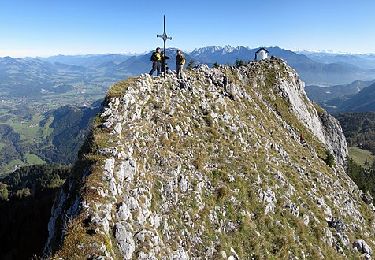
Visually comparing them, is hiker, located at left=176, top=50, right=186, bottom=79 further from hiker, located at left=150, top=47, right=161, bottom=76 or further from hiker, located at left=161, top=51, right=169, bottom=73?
hiker, located at left=150, top=47, right=161, bottom=76

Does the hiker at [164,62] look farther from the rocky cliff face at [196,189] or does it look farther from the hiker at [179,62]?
the hiker at [179,62]

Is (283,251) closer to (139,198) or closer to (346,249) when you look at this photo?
(346,249)

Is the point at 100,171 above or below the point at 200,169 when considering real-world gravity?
above

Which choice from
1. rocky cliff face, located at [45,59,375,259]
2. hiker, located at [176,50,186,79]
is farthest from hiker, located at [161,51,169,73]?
hiker, located at [176,50,186,79]

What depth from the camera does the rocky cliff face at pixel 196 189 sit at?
2683cm

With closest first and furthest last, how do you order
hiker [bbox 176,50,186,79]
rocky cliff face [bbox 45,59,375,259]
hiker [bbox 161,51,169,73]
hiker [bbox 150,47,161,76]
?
1. rocky cliff face [bbox 45,59,375,259]
2. hiker [bbox 150,47,161,76]
3. hiker [bbox 161,51,169,73]
4. hiker [bbox 176,50,186,79]

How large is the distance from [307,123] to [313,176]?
35567mm

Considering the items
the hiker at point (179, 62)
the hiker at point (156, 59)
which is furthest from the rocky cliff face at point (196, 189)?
the hiker at point (156, 59)

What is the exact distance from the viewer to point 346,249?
4622cm

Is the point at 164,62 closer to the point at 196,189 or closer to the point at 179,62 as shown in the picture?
the point at 179,62

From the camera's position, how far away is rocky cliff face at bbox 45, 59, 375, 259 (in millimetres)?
26828

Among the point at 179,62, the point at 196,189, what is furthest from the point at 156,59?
the point at 196,189

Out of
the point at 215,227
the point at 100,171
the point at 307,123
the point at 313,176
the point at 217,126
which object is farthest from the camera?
the point at 307,123

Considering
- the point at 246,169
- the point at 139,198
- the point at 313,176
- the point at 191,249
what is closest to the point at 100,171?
the point at 139,198
